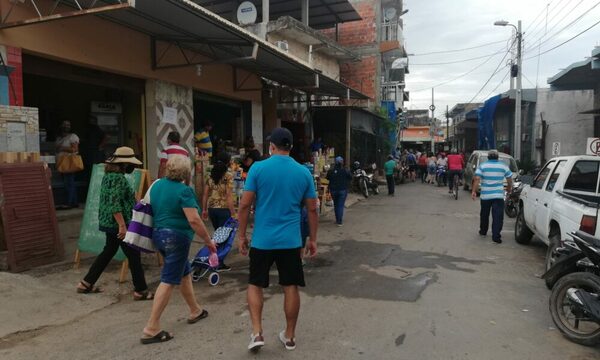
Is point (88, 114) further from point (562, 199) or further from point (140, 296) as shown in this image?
point (562, 199)

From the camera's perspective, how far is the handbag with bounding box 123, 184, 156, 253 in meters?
4.37

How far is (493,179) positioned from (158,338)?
22.9 feet

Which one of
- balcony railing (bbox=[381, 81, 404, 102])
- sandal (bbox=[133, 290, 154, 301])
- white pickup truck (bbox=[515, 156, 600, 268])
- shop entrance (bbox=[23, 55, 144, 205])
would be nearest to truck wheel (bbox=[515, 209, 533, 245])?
white pickup truck (bbox=[515, 156, 600, 268])

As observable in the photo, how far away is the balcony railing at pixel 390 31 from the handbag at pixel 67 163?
22.0 m

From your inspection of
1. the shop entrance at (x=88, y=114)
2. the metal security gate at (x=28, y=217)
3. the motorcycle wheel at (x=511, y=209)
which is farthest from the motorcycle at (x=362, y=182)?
the metal security gate at (x=28, y=217)

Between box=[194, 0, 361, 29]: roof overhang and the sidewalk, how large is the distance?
13197mm

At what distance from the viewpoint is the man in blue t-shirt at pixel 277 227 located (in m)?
3.84

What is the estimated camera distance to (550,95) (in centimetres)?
2450

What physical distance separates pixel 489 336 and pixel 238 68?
10319 mm

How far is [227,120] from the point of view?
1472cm

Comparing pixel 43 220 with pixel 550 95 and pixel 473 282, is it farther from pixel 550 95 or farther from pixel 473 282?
pixel 550 95

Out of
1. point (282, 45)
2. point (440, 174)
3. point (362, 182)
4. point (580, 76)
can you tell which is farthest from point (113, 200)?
point (440, 174)

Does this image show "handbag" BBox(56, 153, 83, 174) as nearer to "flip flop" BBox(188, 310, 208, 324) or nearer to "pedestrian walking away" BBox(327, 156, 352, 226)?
"pedestrian walking away" BBox(327, 156, 352, 226)

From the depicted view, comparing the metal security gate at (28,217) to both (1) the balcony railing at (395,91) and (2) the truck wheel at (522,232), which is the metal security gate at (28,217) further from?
(1) the balcony railing at (395,91)
